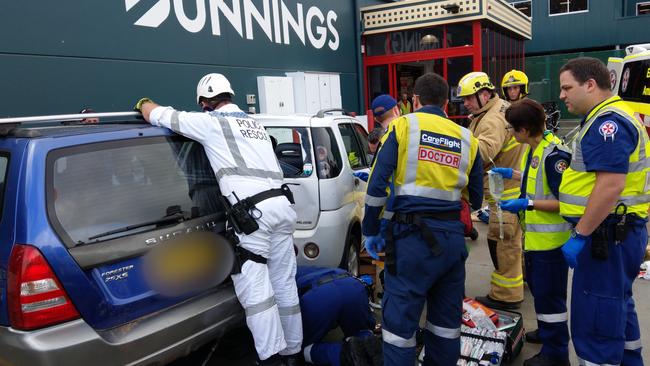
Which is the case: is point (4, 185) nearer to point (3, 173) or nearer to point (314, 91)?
point (3, 173)

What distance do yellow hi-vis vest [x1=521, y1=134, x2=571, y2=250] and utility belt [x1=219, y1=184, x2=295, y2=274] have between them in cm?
170

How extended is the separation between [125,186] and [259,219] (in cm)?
77

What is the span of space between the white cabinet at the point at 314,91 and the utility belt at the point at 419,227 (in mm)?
6869

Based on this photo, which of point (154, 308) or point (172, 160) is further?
point (172, 160)

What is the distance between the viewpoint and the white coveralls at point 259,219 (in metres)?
2.87

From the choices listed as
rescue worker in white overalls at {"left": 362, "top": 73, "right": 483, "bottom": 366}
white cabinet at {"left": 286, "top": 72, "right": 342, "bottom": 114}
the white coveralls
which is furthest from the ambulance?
white cabinet at {"left": 286, "top": 72, "right": 342, "bottom": 114}

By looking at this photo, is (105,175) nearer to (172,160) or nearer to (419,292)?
(172,160)

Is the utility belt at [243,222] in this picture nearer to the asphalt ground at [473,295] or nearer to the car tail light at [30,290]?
the asphalt ground at [473,295]

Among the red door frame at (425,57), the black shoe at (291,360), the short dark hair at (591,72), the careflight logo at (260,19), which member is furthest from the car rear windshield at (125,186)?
the red door frame at (425,57)

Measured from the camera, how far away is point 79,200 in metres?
2.37

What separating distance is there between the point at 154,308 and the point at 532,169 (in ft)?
8.11

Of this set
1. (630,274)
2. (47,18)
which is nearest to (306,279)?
(630,274)

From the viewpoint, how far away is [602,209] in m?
2.51

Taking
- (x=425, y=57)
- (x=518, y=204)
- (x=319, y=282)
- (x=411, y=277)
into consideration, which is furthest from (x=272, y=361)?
(x=425, y=57)
